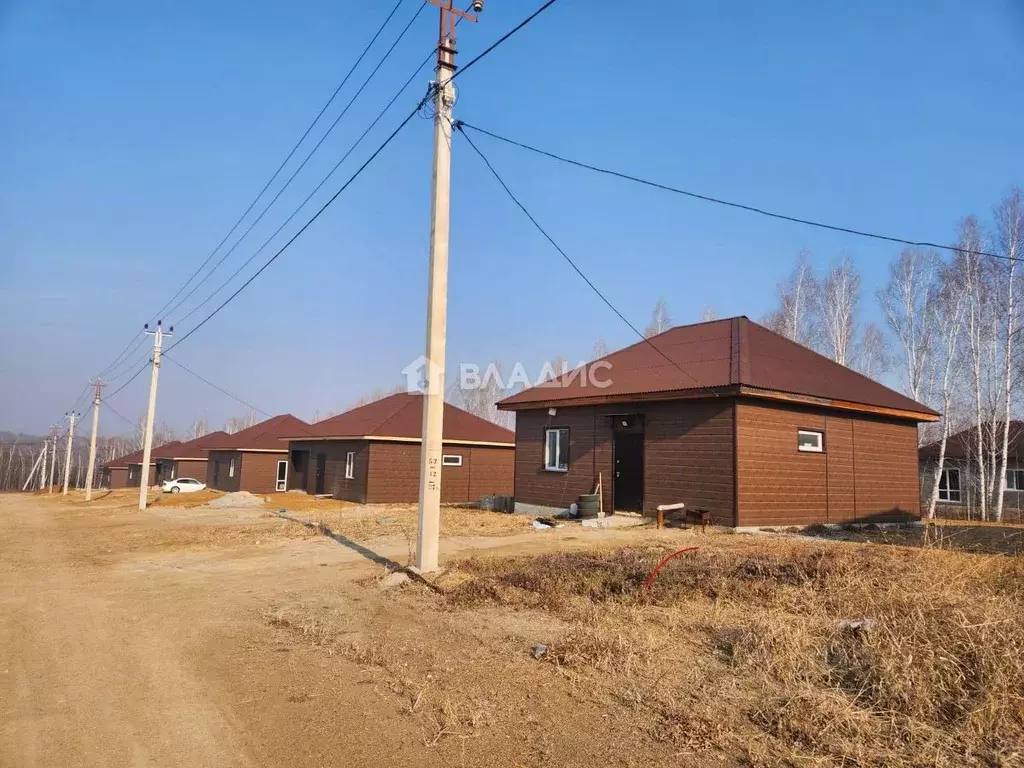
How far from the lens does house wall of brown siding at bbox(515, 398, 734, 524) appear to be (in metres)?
14.1

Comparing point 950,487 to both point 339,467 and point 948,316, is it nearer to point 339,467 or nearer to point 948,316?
point 948,316

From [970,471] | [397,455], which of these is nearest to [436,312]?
[397,455]

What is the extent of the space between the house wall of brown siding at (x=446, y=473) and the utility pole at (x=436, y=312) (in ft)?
54.0

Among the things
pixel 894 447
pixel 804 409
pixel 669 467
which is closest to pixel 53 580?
pixel 669 467

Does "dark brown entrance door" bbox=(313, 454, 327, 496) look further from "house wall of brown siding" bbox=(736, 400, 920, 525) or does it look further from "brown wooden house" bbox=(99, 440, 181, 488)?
"brown wooden house" bbox=(99, 440, 181, 488)

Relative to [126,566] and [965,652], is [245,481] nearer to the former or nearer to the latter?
[126,566]

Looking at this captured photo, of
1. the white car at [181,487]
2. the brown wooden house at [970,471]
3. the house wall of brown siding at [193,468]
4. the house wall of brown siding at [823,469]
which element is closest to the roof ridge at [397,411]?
the house wall of brown siding at [823,469]

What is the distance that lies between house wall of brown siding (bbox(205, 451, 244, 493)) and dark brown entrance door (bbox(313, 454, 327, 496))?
10597 mm

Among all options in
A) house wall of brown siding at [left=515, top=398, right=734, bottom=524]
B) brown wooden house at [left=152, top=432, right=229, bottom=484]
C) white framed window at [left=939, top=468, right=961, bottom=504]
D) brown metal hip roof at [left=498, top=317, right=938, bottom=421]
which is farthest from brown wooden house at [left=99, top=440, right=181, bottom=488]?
white framed window at [left=939, top=468, right=961, bottom=504]

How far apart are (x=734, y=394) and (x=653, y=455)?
9.33 feet

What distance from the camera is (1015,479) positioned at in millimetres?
28250

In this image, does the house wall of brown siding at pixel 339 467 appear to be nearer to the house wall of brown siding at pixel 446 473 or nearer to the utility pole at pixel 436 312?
the house wall of brown siding at pixel 446 473

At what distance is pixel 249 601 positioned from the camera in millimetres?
7375

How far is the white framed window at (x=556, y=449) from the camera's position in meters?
18.1
